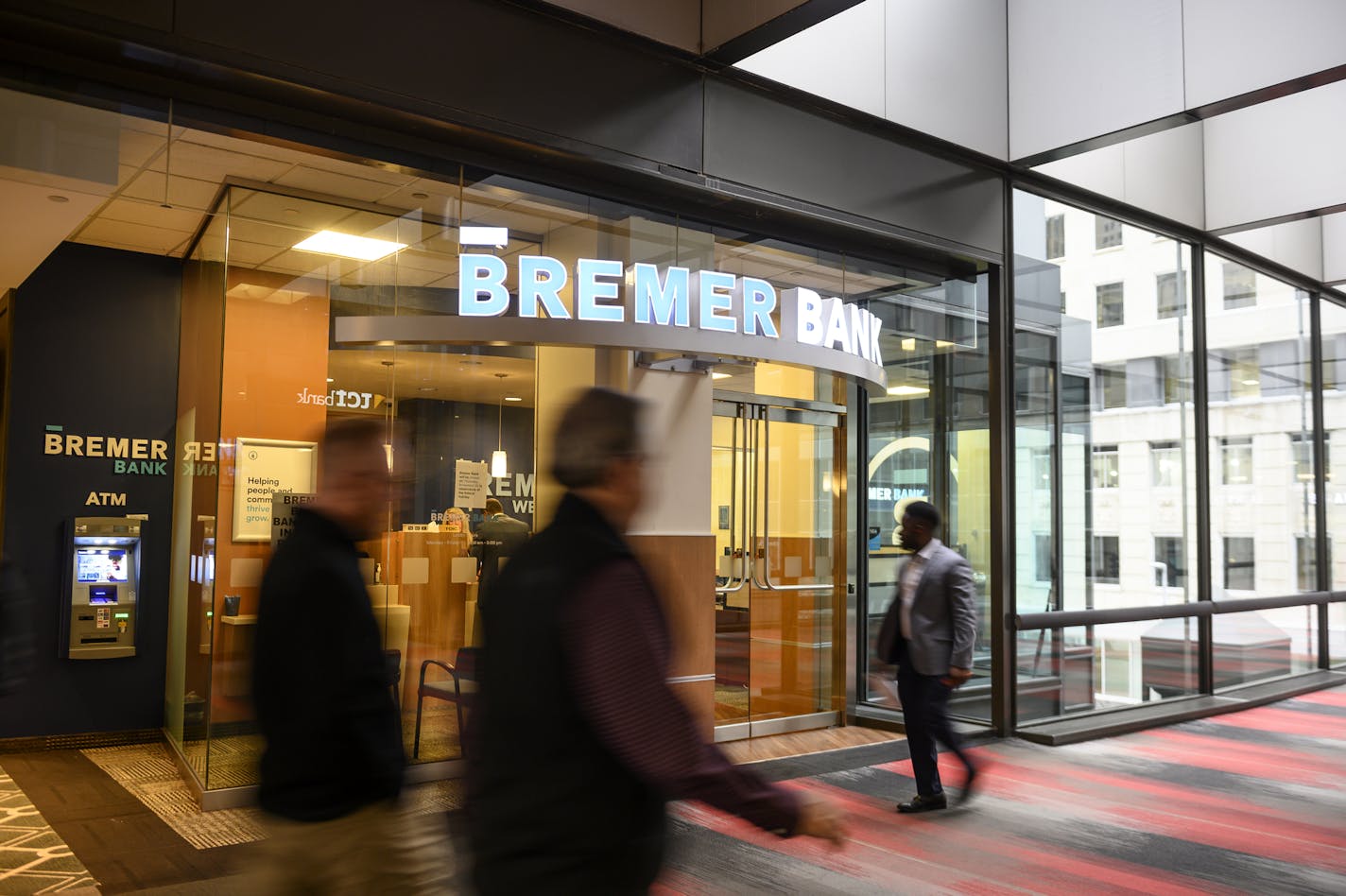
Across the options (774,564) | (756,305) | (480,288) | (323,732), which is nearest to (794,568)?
(774,564)

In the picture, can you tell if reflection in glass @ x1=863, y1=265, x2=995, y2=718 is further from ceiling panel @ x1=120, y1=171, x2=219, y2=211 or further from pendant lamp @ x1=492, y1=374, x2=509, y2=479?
ceiling panel @ x1=120, y1=171, x2=219, y2=211

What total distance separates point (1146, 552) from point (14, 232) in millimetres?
9291

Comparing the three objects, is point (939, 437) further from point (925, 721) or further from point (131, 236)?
point (131, 236)

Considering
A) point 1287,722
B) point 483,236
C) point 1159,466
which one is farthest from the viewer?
point 1159,466

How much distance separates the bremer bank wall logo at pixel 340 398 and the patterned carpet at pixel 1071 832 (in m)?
3.13

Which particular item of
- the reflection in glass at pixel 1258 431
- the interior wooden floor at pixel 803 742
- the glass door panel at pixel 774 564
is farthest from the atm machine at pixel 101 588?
the reflection in glass at pixel 1258 431

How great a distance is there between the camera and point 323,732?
7.75ft

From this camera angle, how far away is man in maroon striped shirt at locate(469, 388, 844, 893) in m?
1.83

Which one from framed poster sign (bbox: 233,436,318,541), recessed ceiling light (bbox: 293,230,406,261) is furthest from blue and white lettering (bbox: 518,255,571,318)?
framed poster sign (bbox: 233,436,318,541)

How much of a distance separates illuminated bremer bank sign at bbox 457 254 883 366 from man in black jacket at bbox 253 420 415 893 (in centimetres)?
380

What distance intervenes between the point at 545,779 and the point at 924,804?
15.5 ft

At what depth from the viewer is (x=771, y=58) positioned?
22.8 feet

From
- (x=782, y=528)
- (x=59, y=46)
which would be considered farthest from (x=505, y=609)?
(x=782, y=528)

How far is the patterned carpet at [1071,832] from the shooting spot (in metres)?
4.87
